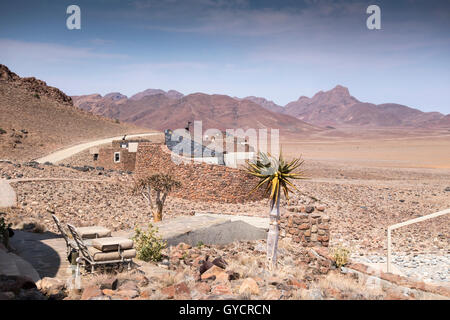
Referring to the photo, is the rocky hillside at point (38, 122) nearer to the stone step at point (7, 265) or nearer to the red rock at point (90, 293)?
the stone step at point (7, 265)

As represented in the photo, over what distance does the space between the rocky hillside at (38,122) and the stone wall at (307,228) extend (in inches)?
1037

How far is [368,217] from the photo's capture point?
18.6 meters

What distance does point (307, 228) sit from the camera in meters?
12.7

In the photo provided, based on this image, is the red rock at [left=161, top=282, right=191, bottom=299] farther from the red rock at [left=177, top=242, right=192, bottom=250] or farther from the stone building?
the stone building

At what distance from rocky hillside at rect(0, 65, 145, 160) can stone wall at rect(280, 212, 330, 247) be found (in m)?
26.3

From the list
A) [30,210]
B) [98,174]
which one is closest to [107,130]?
[98,174]

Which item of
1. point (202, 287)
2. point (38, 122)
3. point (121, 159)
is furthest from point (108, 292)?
point (38, 122)

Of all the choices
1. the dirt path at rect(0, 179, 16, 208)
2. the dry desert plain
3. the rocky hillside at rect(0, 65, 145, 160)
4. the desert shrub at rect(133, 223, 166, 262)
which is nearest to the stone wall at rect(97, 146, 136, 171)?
the dry desert plain

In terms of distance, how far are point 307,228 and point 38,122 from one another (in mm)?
38084

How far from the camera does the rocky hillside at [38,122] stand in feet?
116

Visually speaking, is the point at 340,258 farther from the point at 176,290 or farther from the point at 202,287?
the point at 176,290
